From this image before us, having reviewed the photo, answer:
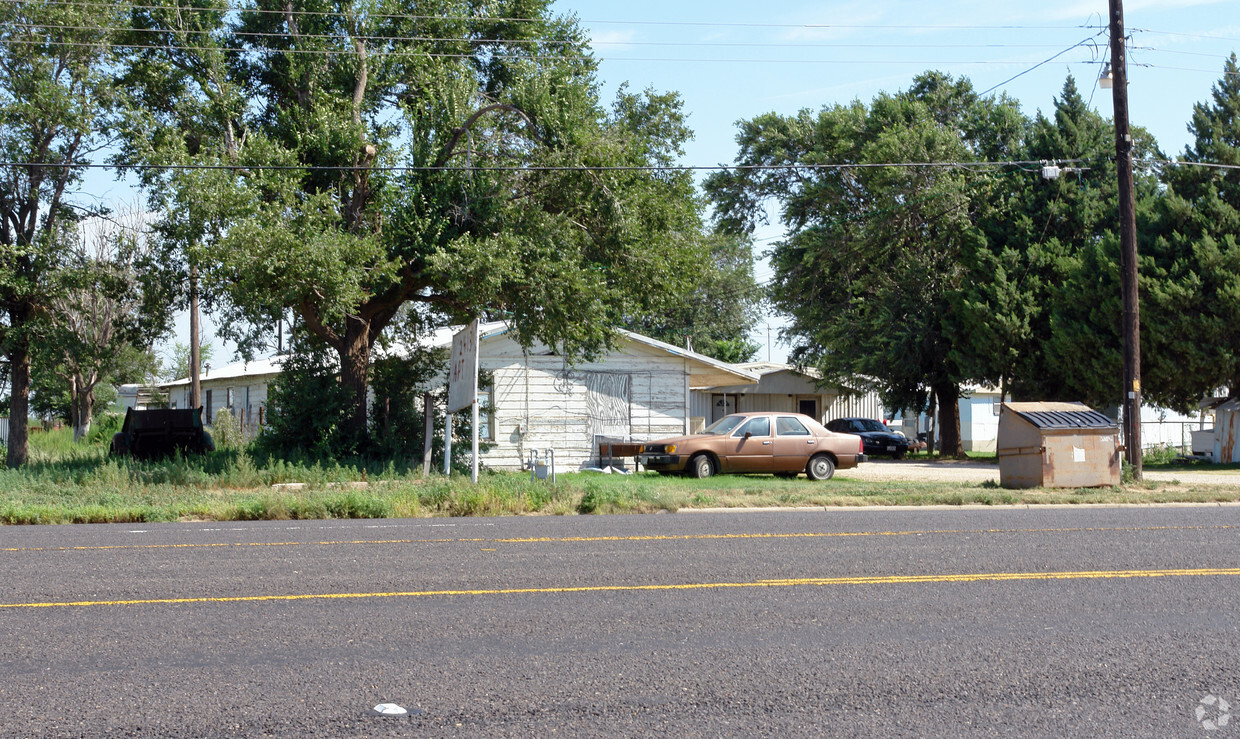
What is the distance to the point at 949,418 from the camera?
3766 centimetres

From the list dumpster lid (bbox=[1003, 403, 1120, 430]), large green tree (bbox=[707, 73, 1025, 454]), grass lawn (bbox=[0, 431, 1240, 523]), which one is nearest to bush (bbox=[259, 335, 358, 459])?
grass lawn (bbox=[0, 431, 1240, 523])

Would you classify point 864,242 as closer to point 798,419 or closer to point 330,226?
point 798,419

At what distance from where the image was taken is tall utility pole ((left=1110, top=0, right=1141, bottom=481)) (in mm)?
20812

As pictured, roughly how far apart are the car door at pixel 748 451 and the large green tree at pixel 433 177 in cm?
356

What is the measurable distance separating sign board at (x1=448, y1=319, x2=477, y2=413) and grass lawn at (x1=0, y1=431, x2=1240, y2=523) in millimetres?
1516

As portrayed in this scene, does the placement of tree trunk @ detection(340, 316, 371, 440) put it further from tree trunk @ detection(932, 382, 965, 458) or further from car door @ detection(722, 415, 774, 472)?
tree trunk @ detection(932, 382, 965, 458)

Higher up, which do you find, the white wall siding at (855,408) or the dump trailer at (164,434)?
the white wall siding at (855,408)

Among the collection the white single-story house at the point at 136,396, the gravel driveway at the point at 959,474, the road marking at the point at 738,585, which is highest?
the white single-story house at the point at 136,396

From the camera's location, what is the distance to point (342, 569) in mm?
9211

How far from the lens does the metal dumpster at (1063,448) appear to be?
18.9 m

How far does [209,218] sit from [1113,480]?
675 inches

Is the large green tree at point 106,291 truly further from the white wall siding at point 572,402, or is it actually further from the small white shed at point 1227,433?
the small white shed at point 1227,433

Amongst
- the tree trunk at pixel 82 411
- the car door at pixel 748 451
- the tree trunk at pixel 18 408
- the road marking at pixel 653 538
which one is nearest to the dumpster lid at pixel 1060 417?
the car door at pixel 748 451

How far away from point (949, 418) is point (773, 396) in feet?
26.8
